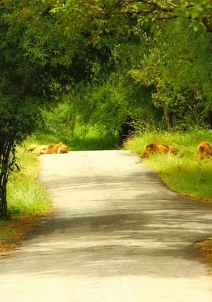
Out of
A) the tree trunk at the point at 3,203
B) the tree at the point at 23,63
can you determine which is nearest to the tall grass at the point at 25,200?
the tree trunk at the point at 3,203

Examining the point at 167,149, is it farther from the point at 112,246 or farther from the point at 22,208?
the point at 112,246

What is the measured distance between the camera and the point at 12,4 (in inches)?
836

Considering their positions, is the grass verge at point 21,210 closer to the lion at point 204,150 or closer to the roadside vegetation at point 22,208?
the roadside vegetation at point 22,208

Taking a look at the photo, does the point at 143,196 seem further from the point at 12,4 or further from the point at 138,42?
the point at 12,4

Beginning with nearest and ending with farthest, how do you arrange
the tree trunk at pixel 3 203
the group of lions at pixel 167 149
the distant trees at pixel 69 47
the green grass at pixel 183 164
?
the distant trees at pixel 69 47
the tree trunk at pixel 3 203
the green grass at pixel 183 164
the group of lions at pixel 167 149

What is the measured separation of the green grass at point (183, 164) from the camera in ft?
100

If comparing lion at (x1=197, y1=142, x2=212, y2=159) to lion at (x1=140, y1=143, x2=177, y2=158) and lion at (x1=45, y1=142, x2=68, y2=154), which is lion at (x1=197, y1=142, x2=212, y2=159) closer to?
lion at (x1=140, y1=143, x2=177, y2=158)

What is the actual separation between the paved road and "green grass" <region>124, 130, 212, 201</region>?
646 millimetres

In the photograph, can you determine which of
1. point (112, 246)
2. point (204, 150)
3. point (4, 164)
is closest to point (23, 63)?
point (4, 164)

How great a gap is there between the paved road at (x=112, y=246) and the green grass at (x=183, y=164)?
0.65m

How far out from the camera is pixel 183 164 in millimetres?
35281

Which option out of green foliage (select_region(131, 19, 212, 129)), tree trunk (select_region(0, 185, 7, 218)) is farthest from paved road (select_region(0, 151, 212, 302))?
green foliage (select_region(131, 19, 212, 129))

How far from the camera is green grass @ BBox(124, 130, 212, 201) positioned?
30.6 m

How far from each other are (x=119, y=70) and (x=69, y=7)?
31.8ft
